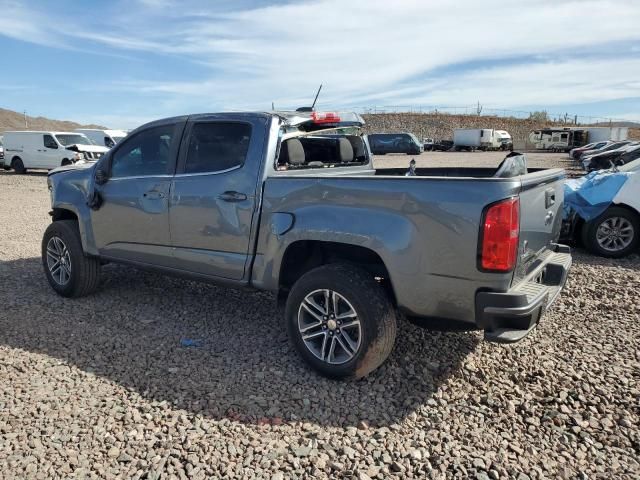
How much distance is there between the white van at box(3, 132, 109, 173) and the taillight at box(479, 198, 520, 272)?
2136 centimetres

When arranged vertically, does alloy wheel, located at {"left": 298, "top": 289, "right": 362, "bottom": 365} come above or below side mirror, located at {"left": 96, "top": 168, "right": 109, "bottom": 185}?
below

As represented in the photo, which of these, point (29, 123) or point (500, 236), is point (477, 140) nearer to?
point (500, 236)

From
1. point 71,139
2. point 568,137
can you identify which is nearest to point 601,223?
point 71,139

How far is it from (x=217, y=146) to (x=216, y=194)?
45 centimetres

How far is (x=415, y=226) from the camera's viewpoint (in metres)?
3.08

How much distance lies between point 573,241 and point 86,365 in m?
6.43

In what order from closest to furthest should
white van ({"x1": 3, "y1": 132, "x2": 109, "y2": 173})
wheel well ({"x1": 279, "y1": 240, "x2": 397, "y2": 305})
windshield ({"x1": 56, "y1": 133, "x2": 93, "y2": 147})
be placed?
wheel well ({"x1": 279, "y1": 240, "x2": 397, "y2": 305})
white van ({"x1": 3, "y1": 132, "x2": 109, "y2": 173})
windshield ({"x1": 56, "y1": 133, "x2": 93, "y2": 147})

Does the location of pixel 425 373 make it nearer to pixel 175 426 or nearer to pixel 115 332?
pixel 175 426

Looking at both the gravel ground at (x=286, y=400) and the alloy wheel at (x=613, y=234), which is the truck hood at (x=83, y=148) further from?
the alloy wheel at (x=613, y=234)

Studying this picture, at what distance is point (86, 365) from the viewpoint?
3.78 metres

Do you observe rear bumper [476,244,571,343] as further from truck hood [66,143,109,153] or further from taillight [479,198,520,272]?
truck hood [66,143,109,153]

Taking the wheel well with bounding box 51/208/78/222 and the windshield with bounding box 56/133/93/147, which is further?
the windshield with bounding box 56/133/93/147

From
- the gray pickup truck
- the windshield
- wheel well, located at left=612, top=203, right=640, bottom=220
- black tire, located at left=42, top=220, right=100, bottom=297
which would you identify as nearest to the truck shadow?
black tire, located at left=42, top=220, right=100, bottom=297

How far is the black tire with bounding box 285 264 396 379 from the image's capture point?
3.29m
